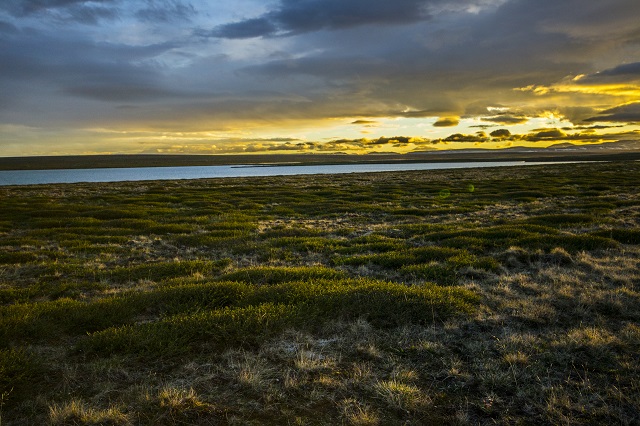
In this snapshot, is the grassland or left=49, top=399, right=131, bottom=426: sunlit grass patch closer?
left=49, top=399, right=131, bottom=426: sunlit grass patch

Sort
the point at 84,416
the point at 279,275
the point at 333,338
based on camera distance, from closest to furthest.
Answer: the point at 84,416 → the point at 333,338 → the point at 279,275

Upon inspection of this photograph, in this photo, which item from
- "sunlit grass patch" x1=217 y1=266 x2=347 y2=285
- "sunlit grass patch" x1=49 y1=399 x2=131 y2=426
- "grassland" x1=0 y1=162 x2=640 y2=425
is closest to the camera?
"sunlit grass patch" x1=49 y1=399 x2=131 y2=426

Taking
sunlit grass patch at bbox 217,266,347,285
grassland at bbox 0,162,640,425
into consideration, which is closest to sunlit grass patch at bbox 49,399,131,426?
grassland at bbox 0,162,640,425

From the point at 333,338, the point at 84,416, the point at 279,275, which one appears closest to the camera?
the point at 84,416

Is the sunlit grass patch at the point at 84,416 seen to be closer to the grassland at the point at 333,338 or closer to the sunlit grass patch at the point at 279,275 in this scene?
the grassland at the point at 333,338

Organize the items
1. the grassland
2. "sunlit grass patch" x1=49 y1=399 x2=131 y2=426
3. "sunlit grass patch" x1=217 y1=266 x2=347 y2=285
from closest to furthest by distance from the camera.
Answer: "sunlit grass patch" x1=49 y1=399 x2=131 y2=426 < the grassland < "sunlit grass patch" x1=217 y1=266 x2=347 y2=285

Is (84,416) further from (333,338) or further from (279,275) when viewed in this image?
(279,275)

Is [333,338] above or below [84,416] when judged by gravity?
below

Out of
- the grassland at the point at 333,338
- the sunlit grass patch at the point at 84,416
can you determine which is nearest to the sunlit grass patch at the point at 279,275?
the grassland at the point at 333,338

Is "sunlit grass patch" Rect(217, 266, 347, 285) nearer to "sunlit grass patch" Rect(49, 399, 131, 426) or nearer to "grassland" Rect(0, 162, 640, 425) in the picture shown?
"grassland" Rect(0, 162, 640, 425)

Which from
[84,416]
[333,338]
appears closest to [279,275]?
[333,338]

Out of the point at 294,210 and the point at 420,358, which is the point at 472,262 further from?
the point at 294,210

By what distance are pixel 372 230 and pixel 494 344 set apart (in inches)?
530

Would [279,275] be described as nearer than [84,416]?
No
